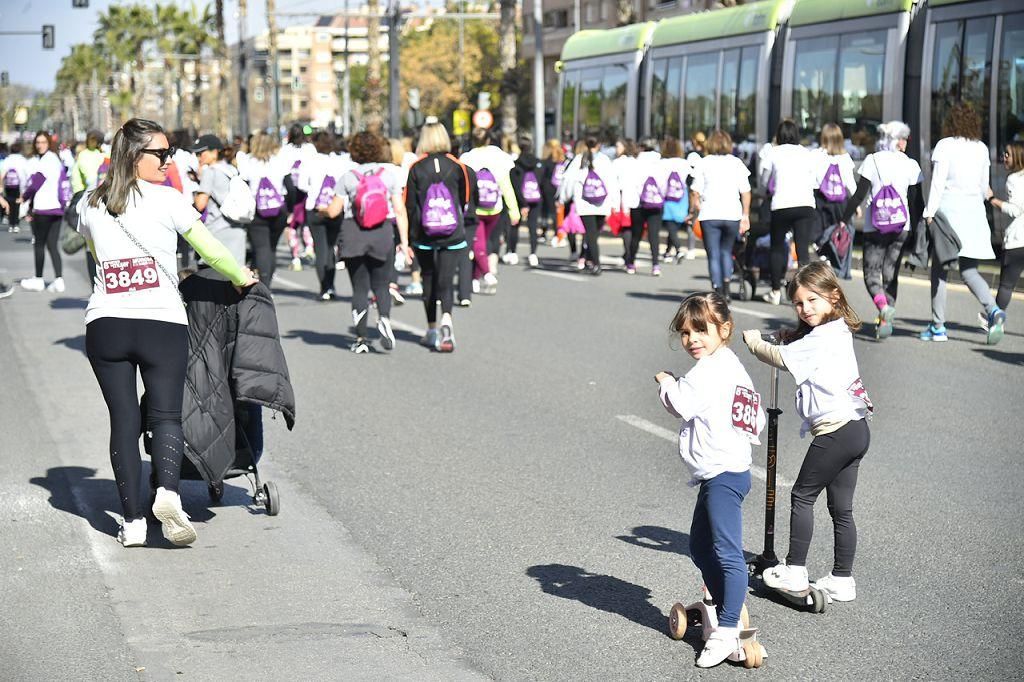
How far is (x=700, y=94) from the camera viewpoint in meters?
27.7

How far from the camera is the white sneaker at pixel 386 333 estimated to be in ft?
39.0

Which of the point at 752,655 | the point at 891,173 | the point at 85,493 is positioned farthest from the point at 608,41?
the point at 752,655

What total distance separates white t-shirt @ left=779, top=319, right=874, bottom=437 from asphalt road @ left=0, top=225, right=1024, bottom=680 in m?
0.73

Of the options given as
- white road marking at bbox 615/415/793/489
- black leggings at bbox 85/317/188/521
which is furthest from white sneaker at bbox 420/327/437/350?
black leggings at bbox 85/317/188/521

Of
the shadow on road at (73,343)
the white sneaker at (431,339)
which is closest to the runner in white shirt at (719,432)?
the white sneaker at (431,339)

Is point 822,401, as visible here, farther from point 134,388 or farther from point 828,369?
point 134,388

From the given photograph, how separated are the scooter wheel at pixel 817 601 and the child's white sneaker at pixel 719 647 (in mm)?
622

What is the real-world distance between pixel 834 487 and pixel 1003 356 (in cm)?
689

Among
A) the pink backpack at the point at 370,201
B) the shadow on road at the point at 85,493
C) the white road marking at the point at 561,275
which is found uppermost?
the pink backpack at the point at 370,201

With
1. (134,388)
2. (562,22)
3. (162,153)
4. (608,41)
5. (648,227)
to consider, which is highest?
(562,22)

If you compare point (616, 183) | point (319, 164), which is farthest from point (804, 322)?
point (616, 183)

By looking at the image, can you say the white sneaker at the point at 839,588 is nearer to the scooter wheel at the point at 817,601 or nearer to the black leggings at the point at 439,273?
the scooter wheel at the point at 817,601

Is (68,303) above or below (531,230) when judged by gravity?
below

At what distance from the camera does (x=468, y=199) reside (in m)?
12.1
